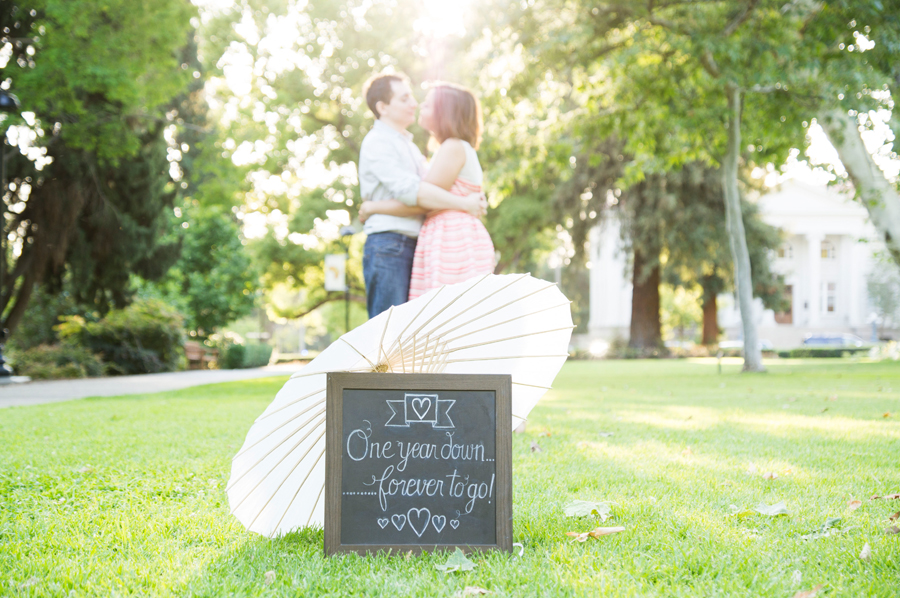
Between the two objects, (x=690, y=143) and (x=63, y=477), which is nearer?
(x=63, y=477)

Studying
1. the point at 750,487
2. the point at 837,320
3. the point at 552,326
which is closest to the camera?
the point at 552,326

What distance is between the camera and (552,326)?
233 centimetres

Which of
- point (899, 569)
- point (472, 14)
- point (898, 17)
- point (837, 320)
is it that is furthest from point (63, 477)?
point (837, 320)

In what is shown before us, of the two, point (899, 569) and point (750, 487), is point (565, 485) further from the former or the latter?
point (899, 569)

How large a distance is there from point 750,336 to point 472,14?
8.40 metres

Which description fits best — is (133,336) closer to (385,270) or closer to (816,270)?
(385,270)

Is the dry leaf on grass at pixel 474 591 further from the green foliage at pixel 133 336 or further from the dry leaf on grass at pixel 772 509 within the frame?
the green foliage at pixel 133 336

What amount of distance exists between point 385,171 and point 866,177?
10427 millimetres

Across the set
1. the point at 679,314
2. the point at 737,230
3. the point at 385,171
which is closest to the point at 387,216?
the point at 385,171

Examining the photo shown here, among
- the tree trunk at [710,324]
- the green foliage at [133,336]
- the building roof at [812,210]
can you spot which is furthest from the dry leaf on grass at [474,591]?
the building roof at [812,210]

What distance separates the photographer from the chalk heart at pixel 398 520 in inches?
83.7

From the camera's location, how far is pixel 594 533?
2270 mm

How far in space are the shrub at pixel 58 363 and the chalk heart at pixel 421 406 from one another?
1363 centimetres

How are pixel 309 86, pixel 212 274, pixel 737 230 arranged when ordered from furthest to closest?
1. pixel 309 86
2. pixel 212 274
3. pixel 737 230
